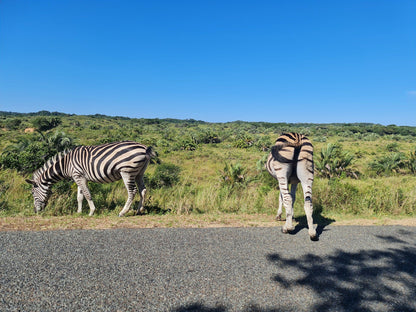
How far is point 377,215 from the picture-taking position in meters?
7.25

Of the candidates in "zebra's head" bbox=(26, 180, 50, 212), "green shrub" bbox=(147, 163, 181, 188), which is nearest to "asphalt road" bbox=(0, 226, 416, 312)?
"zebra's head" bbox=(26, 180, 50, 212)

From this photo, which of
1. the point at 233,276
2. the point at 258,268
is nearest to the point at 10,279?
the point at 233,276

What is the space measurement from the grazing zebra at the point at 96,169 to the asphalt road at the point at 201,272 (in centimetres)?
222

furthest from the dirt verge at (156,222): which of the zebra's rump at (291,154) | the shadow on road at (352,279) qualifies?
the shadow on road at (352,279)

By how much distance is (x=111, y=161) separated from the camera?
706 cm

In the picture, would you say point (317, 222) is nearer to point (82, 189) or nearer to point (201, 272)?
point (201, 272)

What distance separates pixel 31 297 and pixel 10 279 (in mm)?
565

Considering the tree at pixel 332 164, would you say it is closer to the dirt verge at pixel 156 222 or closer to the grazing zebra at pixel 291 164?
the dirt verge at pixel 156 222

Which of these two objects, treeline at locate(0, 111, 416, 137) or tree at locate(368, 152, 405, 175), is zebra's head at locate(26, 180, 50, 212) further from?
treeline at locate(0, 111, 416, 137)

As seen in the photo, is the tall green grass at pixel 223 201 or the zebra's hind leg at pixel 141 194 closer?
the zebra's hind leg at pixel 141 194

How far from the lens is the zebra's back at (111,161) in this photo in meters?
6.99

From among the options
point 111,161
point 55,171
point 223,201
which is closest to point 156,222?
point 111,161

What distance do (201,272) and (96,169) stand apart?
4.87 meters

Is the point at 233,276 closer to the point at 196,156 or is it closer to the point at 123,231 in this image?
the point at 123,231
